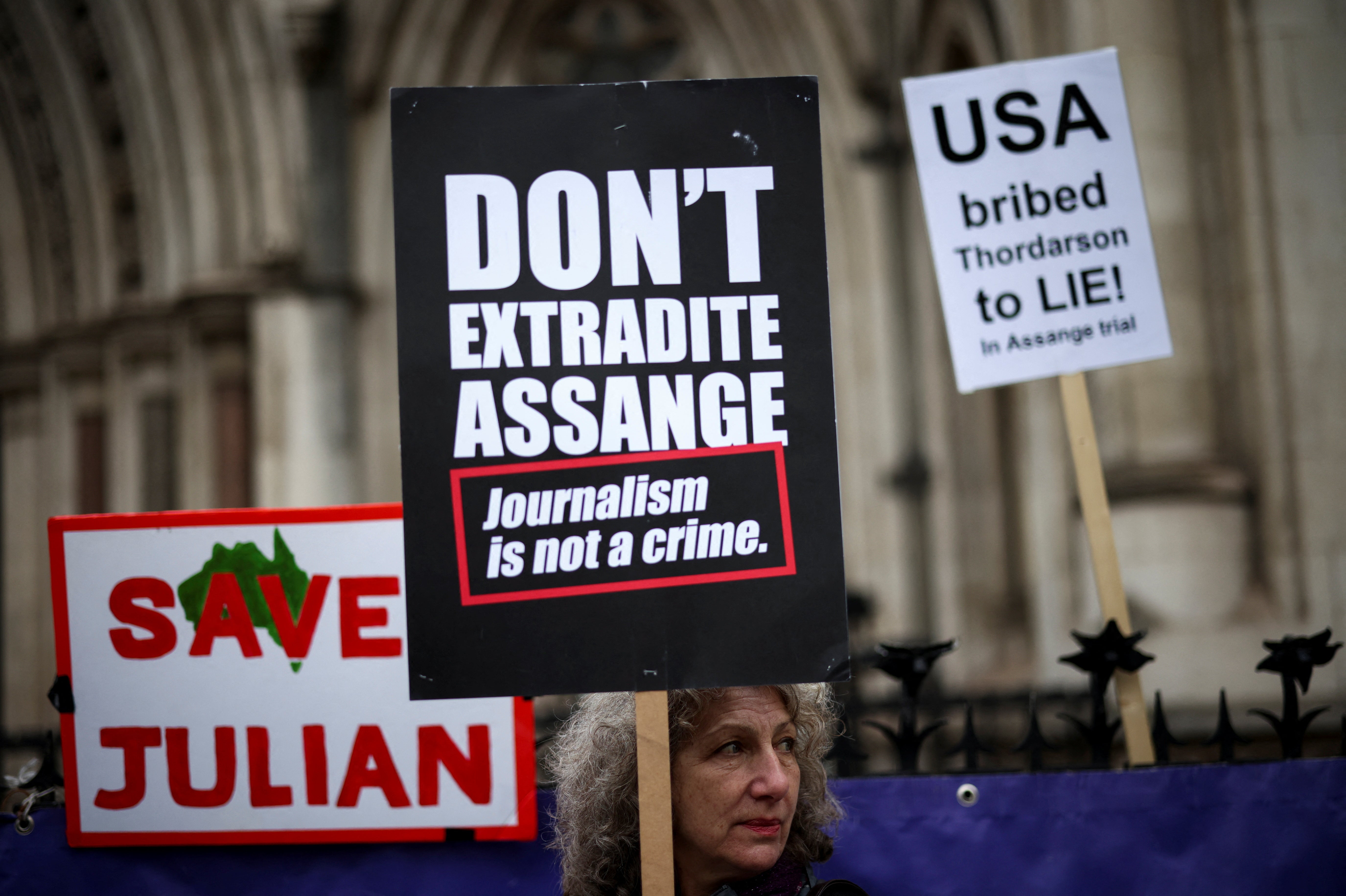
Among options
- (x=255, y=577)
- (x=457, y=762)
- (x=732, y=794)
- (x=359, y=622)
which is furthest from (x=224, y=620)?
(x=732, y=794)

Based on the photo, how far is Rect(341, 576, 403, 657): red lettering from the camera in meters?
3.13

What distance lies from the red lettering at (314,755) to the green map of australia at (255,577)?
148 millimetres

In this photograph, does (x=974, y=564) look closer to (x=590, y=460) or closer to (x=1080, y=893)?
(x=1080, y=893)

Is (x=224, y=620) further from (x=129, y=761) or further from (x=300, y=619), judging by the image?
(x=129, y=761)

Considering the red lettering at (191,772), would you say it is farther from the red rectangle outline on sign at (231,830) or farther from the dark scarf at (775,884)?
the dark scarf at (775,884)

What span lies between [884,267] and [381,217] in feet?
12.1

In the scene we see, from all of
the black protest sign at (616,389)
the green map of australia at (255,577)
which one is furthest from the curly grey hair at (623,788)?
the green map of australia at (255,577)

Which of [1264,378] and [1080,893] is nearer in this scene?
[1080,893]

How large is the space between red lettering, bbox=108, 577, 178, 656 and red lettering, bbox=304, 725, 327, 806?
0.38m

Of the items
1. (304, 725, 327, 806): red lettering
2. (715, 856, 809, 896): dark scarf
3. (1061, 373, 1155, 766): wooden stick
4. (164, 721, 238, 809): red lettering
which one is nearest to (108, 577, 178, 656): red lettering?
(164, 721, 238, 809): red lettering

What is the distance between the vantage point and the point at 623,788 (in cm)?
263

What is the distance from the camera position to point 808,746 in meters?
2.73

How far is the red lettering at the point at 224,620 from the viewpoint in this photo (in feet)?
10.3

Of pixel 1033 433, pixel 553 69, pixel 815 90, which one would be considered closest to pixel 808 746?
pixel 815 90
